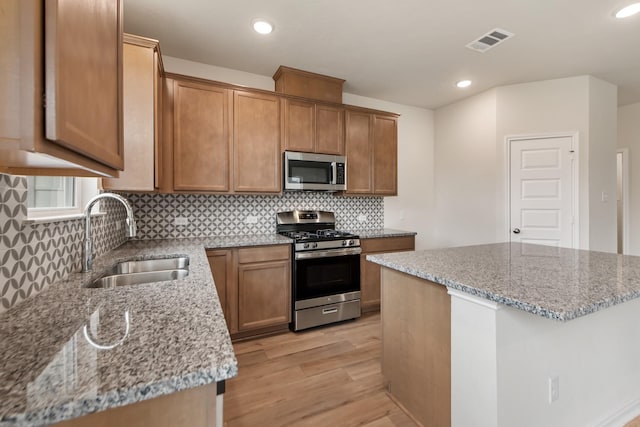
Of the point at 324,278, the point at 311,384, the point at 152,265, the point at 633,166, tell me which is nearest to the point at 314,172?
the point at 324,278

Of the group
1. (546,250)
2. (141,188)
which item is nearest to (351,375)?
(546,250)

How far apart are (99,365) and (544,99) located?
4567mm

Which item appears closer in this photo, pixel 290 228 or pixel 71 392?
pixel 71 392

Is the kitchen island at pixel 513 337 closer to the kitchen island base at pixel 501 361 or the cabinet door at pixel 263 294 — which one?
the kitchen island base at pixel 501 361

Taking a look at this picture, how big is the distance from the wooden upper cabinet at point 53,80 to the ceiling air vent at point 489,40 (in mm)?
2871

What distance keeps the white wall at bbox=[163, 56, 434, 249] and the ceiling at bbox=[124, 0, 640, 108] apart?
2.68ft

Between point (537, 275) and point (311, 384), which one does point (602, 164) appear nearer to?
point (537, 275)

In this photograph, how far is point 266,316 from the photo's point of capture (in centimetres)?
265

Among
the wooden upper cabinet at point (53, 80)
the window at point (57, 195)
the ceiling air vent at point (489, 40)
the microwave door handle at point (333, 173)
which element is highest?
the ceiling air vent at point (489, 40)

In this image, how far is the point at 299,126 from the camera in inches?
117

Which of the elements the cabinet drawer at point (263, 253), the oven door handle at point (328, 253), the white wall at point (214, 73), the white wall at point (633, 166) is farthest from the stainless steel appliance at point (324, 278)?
the white wall at point (633, 166)

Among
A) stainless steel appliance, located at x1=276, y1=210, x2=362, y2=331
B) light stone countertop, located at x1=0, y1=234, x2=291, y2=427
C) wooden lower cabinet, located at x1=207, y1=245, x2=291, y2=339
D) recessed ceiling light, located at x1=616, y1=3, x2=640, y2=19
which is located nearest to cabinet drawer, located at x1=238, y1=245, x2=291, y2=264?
wooden lower cabinet, located at x1=207, y1=245, x2=291, y2=339

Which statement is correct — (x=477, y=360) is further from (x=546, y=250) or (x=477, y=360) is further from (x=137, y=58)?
(x=137, y=58)

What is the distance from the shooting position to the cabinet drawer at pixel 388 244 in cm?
318
